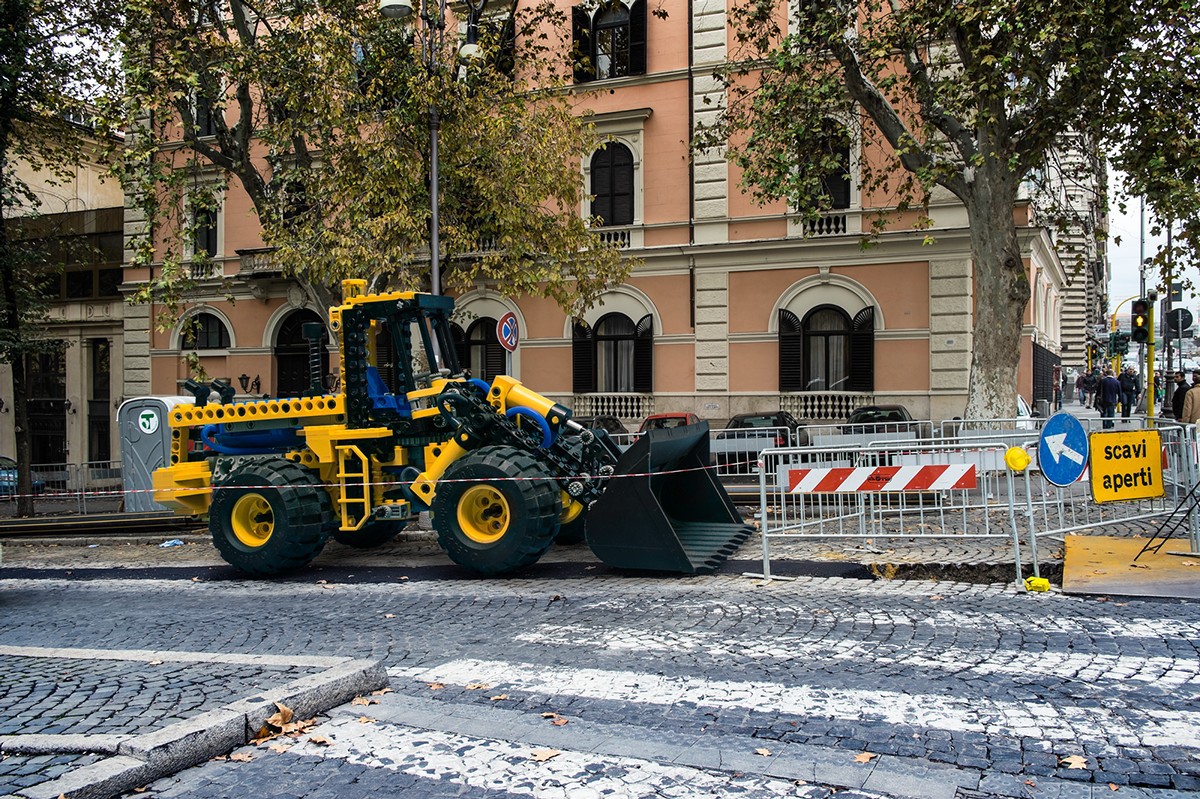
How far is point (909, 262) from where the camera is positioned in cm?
2428

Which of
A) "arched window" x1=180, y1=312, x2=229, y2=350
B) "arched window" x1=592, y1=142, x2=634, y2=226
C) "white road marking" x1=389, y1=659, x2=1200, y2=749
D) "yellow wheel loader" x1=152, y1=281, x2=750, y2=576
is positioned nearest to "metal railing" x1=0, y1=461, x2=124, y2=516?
"arched window" x1=180, y1=312, x2=229, y2=350

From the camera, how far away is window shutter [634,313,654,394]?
88.9ft

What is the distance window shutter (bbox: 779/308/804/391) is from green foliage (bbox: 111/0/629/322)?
23.3ft

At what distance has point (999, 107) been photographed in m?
16.5

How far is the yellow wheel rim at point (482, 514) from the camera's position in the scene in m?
10.3

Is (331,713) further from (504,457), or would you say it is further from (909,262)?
(909,262)

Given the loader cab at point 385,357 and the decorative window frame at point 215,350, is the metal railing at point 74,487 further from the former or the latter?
the loader cab at point 385,357

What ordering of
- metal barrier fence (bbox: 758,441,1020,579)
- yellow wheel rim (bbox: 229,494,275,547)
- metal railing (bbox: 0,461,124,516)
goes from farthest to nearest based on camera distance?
metal railing (bbox: 0,461,124,516) → yellow wheel rim (bbox: 229,494,275,547) → metal barrier fence (bbox: 758,441,1020,579)

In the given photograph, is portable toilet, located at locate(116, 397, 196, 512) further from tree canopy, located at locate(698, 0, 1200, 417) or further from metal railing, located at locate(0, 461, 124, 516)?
tree canopy, located at locate(698, 0, 1200, 417)

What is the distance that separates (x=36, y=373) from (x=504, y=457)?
31681mm

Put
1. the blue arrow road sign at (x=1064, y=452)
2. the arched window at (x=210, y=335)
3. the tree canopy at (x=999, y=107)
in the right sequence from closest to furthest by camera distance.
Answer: the blue arrow road sign at (x=1064, y=452), the tree canopy at (x=999, y=107), the arched window at (x=210, y=335)

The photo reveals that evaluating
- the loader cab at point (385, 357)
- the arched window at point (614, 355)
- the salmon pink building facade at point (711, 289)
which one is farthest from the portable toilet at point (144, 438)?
the arched window at point (614, 355)

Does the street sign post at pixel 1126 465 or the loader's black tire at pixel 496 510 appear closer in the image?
the street sign post at pixel 1126 465

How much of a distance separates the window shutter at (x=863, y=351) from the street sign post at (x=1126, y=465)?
1508 cm
